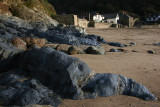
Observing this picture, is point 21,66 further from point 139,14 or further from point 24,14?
point 139,14

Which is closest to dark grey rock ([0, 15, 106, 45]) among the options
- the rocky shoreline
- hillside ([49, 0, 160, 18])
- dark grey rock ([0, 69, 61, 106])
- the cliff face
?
the cliff face

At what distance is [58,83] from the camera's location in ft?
13.1

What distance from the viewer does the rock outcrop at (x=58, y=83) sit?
12.1 ft

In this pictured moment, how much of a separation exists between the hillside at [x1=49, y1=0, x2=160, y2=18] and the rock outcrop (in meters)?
65.9

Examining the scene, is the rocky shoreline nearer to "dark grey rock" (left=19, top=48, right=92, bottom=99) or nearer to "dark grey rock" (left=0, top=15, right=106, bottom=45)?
"dark grey rock" (left=19, top=48, right=92, bottom=99)

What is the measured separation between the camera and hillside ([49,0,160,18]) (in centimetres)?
6946

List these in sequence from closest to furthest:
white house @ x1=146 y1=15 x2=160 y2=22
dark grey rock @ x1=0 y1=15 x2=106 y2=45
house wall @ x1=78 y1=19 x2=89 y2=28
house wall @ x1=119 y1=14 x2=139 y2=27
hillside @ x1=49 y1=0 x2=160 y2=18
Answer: dark grey rock @ x1=0 y1=15 x2=106 y2=45 → house wall @ x1=78 y1=19 x2=89 y2=28 → house wall @ x1=119 y1=14 x2=139 y2=27 → white house @ x1=146 y1=15 x2=160 y2=22 → hillside @ x1=49 y1=0 x2=160 y2=18

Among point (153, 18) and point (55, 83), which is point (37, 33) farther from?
point (153, 18)

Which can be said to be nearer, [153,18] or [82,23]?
[82,23]

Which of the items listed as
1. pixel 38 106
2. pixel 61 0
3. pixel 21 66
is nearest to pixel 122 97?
pixel 38 106

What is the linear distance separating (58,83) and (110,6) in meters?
72.6

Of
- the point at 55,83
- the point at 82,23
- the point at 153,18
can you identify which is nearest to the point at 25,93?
the point at 55,83

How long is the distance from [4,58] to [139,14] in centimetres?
7090

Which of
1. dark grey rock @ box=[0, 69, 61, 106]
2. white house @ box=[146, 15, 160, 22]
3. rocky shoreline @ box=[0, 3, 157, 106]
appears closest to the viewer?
dark grey rock @ box=[0, 69, 61, 106]
